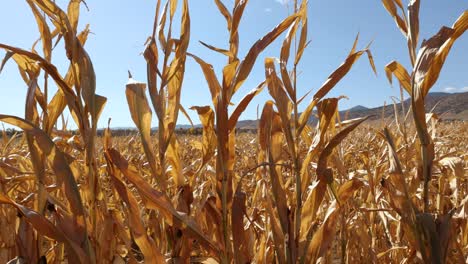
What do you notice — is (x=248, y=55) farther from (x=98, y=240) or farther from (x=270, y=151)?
(x=98, y=240)

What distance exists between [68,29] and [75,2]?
123 millimetres


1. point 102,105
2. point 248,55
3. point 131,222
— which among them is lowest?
point 131,222

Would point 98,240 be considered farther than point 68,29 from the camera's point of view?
Yes

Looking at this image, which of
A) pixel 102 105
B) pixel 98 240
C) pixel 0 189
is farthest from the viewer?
pixel 0 189

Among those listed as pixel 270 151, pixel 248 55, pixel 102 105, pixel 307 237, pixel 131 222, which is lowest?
pixel 307 237

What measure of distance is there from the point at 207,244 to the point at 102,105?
0.40 m

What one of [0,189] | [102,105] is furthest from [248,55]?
[0,189]

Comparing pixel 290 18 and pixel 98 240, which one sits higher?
pixel 290 18

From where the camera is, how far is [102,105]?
0.81 metres

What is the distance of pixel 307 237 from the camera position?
0.98 metres

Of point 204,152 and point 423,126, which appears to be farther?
point 204,152

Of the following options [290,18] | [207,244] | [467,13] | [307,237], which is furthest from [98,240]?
[467,13]

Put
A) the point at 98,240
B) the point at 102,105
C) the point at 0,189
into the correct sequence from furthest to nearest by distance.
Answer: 1. the point at 0,189
2. the point at 98,240
3. the point at 102,105

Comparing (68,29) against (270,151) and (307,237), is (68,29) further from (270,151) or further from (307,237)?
(307,237)
